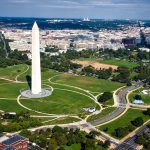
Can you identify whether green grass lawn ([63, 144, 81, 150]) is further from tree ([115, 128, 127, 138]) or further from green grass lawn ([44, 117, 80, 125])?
green grass lawn ([44, 117, 80, 125])

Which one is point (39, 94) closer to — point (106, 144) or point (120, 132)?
point (120, 132)

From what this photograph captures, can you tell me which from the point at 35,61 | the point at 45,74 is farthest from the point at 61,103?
the point at 45,74

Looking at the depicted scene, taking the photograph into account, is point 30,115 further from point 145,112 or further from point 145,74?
point 145,74

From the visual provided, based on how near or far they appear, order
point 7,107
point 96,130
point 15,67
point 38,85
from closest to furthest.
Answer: point 96,130 < point 7,107 < point 38,85 < point 15,67

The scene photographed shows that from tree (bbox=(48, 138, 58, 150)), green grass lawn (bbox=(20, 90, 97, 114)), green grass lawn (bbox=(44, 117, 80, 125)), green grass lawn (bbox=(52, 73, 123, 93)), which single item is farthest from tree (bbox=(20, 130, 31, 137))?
green grass lawn (bbox=(52, 73, 123, 93))

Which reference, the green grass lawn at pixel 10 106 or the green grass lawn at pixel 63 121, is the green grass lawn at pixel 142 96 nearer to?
the green grass lawn at pixel 63 121

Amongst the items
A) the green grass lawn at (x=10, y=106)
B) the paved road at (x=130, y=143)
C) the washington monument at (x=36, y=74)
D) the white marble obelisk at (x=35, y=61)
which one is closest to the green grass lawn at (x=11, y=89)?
the washington monument at (x=36, y=74)

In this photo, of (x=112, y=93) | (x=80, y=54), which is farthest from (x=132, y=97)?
(x=80, y=54)
